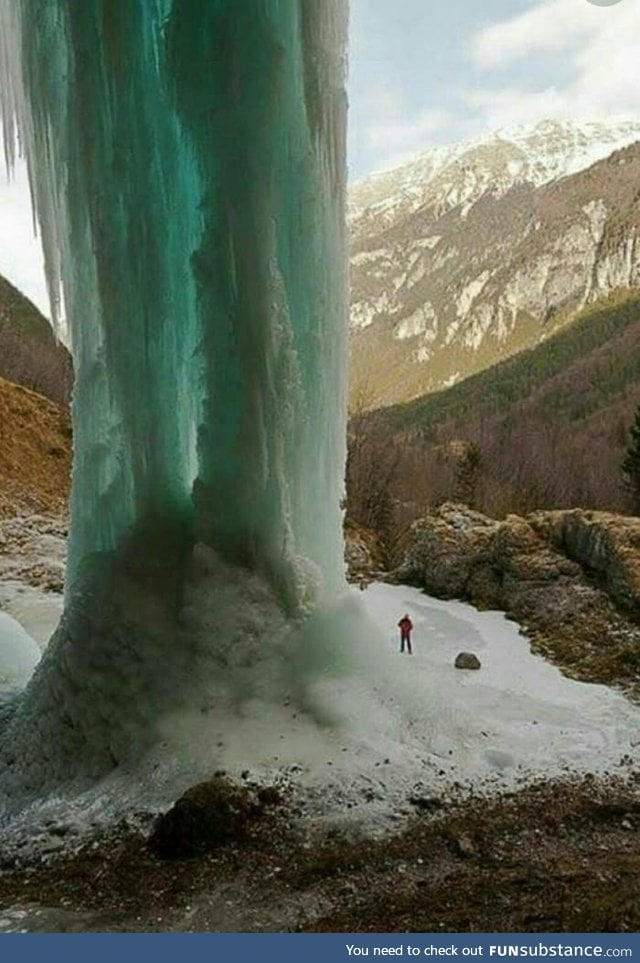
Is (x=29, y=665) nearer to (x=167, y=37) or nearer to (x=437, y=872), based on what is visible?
(x=437, y=872)

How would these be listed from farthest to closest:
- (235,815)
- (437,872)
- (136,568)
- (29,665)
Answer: (29,665) < (136,568) < (235,815) < (437,872)

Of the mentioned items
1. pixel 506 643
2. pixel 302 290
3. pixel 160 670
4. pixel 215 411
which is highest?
pixel 302 290

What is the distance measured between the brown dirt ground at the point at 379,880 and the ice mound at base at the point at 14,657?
515cm

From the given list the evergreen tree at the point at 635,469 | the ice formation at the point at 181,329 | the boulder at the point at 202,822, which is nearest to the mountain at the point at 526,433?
the evergreen tree at the point at 635,469

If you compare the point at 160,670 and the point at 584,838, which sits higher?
the point at 160,670

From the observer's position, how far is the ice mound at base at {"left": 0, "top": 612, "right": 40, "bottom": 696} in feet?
41.2

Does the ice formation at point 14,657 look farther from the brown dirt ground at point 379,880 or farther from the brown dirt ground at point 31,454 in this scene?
the brown dirt ground at point 31,454

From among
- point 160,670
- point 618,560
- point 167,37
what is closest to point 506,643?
point 618,560

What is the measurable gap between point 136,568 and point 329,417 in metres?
3.52

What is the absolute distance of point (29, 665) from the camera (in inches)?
530

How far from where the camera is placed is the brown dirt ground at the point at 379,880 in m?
6.47

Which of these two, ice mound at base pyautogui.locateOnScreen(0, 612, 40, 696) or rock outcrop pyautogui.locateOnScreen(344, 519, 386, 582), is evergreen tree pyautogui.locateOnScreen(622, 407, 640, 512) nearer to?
rock outcrop pyautogui.locateOnScreen(344, 519, 386, 582)

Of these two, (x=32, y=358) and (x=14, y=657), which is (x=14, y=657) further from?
(x=32, y=358)

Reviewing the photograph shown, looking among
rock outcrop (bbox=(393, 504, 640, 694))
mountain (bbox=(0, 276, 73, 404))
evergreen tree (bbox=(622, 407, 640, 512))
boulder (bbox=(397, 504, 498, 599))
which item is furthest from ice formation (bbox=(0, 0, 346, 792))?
evergreen tree (bbox=(622, 407, 640, 512))
